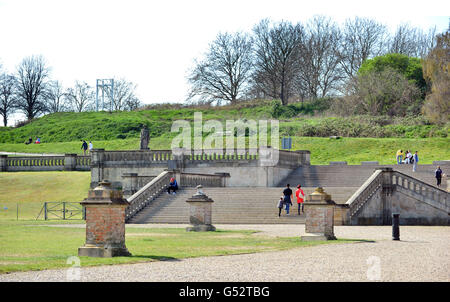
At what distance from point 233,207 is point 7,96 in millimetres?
65619

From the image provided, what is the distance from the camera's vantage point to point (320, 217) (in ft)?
70.4

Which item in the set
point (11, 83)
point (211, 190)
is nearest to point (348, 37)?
point (11, 83)

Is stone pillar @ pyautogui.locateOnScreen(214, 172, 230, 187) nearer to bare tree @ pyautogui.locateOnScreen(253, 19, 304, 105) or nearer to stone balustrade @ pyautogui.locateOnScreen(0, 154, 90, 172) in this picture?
stone balustrade @ pyautogui.locateOnScreen(0, 154, 90, 172)

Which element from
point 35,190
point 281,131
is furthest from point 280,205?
point 281,131

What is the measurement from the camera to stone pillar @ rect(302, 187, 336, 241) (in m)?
21.3

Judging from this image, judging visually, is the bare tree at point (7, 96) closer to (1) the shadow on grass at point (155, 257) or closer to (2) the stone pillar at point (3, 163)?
(2) the stone pillar at point (3, 163)

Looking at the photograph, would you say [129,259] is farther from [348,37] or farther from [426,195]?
[348,37]

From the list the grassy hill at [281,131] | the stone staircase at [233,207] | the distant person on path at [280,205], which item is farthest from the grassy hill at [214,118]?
the distant person on path at [280,205]

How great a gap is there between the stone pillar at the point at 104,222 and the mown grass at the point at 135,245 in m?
0.35

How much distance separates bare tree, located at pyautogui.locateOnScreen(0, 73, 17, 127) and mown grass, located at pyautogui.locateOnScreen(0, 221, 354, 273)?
7003cm

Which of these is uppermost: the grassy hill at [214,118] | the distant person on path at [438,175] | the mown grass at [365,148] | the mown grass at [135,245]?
the grassy hill at [214,118]

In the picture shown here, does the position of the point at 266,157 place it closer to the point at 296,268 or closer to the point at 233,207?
the point at 233,207

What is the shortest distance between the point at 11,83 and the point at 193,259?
82306 millimetres

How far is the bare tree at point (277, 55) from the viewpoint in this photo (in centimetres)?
8538
